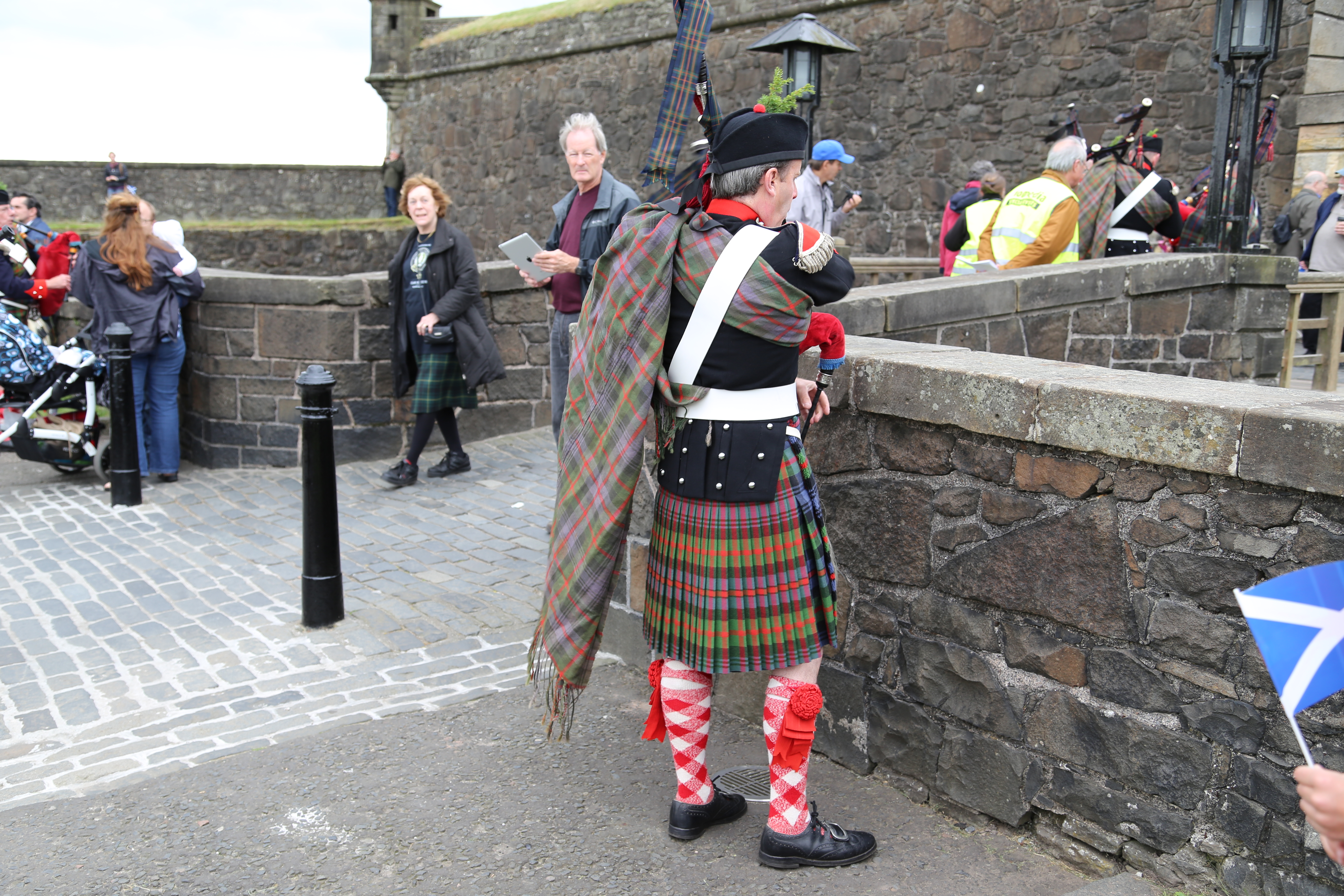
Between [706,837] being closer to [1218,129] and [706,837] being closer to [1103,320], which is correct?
[1103,320]

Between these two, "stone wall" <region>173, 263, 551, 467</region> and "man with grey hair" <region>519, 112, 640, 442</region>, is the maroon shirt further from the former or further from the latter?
"stone wall" <region>173, 263, 551, 467</region>

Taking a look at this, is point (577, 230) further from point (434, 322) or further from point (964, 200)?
point (964, 200)

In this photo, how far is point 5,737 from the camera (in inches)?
Result: 147

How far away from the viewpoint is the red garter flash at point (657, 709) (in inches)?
117

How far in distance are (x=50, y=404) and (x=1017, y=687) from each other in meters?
6.49

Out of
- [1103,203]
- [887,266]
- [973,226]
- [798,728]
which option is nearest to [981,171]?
[887,266]

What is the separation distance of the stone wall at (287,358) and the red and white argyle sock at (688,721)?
202 inches

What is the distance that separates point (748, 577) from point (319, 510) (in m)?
2.59

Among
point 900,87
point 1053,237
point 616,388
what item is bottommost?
point 616,388

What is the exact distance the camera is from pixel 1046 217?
663 cm

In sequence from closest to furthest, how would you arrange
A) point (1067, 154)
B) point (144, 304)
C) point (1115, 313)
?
point (1115, 313), point (1067, 154), point (144, 304)

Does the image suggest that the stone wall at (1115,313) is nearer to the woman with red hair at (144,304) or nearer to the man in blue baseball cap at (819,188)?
the man in blue baseball cap at (819,188)

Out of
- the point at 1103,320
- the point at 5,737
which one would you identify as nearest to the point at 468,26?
the point at 1103,320

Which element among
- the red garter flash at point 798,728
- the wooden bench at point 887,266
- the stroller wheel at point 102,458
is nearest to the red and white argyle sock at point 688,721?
the red garter flash at point 798,728
